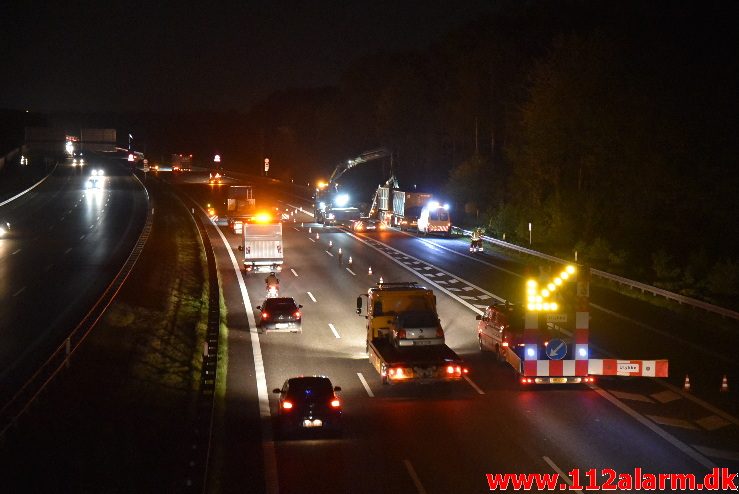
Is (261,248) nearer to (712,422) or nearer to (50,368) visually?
(50,368)

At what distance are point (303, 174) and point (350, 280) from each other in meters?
116

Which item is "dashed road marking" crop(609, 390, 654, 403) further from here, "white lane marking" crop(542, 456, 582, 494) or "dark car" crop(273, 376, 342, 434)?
"dark car" crop(273, 376, 342, 434)

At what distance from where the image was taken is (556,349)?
23.1m

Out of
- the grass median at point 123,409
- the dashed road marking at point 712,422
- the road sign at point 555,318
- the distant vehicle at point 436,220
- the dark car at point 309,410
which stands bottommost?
the grass median at point 123,409

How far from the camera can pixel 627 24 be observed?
7094 cm

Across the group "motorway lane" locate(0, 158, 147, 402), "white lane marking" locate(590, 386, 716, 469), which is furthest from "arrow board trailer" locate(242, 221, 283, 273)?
"white lane marking" locate(590, 386, 716, 469)

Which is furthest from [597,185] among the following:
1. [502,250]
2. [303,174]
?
[303,174]

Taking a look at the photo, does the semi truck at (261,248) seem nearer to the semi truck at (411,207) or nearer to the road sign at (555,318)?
the road sign at (555,318)

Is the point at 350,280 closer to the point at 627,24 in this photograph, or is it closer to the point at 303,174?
the point at 627,24

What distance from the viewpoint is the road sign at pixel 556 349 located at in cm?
2302

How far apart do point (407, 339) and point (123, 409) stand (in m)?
7.95

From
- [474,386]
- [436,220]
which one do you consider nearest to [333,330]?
[474,386]

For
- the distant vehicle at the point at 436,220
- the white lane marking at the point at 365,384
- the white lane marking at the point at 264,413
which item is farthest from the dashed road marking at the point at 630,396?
the distant vehicle at the point at 436,220

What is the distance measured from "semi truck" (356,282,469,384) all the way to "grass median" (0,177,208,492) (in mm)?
5427
